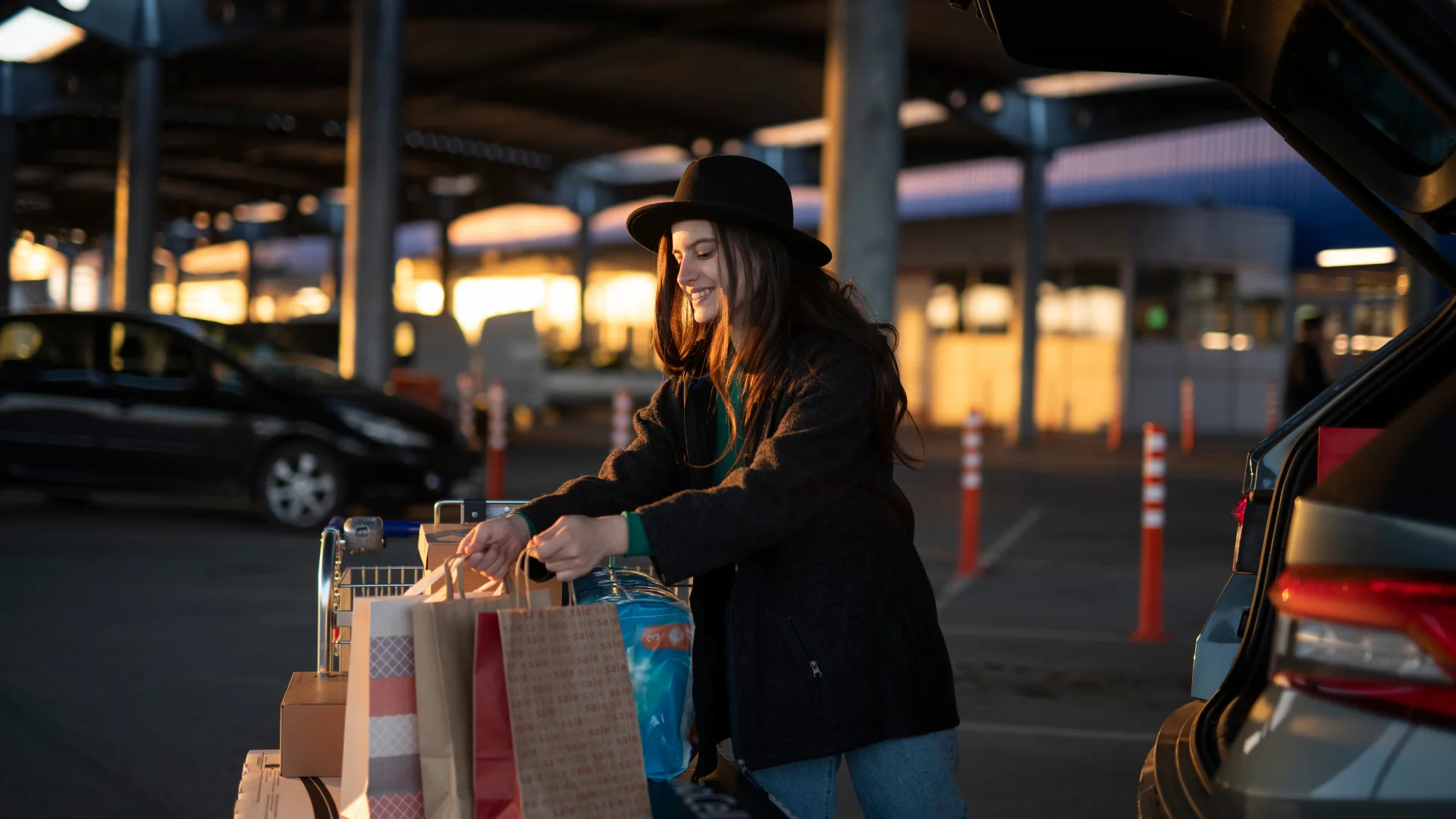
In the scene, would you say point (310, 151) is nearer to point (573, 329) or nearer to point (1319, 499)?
point (573, 329)

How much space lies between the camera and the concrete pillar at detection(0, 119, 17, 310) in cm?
3203

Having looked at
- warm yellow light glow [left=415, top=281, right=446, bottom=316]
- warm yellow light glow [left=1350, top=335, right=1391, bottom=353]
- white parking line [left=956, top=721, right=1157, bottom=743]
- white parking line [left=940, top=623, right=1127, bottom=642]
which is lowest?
white parking line [left=956, top=721, right=1157, bottom=743]

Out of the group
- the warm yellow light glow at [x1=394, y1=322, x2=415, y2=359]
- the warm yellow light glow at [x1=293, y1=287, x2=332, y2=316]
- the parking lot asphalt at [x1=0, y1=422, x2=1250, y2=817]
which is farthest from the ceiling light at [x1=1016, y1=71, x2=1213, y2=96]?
the warm yellow light glow at [x1=293, y1=287, x2=332, y2=316]

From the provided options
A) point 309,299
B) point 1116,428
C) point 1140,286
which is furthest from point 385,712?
point 309,299

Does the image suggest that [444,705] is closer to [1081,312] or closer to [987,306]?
[1081,312]

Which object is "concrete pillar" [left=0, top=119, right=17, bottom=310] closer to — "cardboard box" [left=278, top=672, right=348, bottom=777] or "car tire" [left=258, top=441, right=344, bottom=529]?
"car tire" [left=258, top=441, right=344, bottom=529]

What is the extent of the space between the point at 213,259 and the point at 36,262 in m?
23.7

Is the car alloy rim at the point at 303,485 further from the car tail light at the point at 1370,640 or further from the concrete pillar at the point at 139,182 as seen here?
the concrete pillar at the point at 139,182

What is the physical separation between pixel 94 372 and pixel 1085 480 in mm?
11765

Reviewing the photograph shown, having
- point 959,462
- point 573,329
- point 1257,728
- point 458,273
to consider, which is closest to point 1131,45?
point 1257,728

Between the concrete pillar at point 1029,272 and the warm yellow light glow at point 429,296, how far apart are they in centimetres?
2330

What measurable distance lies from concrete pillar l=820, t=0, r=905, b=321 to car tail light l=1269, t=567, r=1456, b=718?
10050 mm

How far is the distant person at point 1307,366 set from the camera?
1195 centimetres

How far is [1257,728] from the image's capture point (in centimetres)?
187
